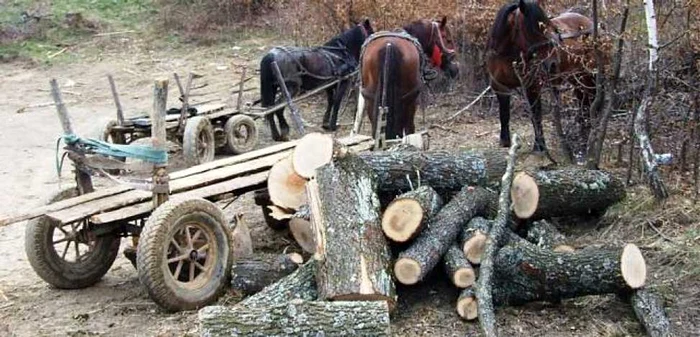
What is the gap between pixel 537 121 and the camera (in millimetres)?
8844

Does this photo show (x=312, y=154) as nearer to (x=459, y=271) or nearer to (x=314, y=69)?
(x=459, y=271)

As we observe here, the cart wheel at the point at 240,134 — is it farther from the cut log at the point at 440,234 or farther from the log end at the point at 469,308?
the log end at the point at 469,308

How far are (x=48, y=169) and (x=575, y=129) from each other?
6268 millimetres

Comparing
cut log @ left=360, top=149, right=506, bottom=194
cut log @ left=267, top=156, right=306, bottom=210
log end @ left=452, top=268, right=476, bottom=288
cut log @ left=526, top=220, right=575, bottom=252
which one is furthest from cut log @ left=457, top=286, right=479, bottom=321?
cut log @ left=267, top=156, right=306, bottom=210

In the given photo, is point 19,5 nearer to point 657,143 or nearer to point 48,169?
point 48,169

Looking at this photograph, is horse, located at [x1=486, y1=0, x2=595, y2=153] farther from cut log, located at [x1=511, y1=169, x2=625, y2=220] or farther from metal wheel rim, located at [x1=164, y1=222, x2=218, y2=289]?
metal wheel rim, located at [x1=164, y1=222, x2=218, y2=289]

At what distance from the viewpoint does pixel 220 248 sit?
5520mm

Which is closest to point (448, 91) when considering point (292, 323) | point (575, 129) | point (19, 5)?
point (575, 129)

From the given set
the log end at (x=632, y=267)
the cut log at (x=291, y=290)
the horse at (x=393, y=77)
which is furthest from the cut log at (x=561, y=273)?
the horse at (x=393, y=77)

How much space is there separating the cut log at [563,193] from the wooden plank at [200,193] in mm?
1888

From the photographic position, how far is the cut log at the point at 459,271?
16.6ft

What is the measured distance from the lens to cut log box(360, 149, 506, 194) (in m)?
5.87

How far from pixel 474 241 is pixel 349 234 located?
33.7 inches

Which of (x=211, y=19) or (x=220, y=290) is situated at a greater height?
(x=211, y=19)
